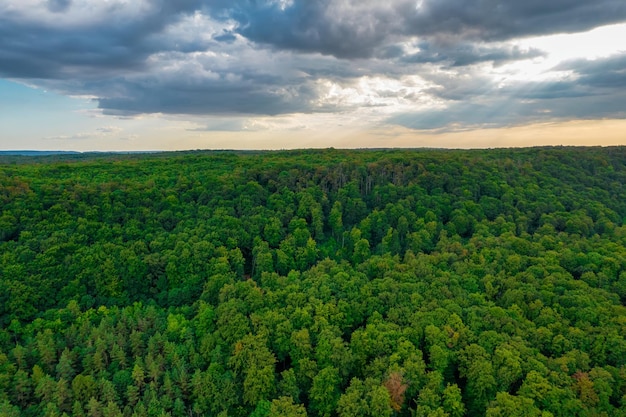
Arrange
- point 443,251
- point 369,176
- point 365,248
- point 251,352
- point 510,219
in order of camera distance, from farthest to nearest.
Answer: point 369,176 → point 510,219 → point 365,248 → point 443,251 → point 251,352

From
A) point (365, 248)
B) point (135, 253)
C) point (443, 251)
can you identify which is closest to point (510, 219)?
point (443, 251)

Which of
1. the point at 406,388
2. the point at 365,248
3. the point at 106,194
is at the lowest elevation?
the point at 406,388

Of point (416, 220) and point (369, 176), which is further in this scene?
point (369, 176)

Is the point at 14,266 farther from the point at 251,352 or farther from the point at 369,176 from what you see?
the point at 369,176

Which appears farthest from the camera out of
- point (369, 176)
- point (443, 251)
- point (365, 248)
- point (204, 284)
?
point (369, 176)

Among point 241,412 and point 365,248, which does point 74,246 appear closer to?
point 241,412

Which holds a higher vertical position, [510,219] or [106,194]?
[106,194]
